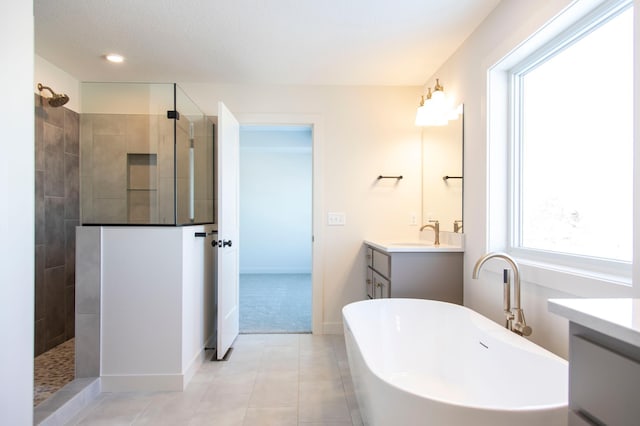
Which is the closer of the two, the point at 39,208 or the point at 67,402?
the point at 67,402

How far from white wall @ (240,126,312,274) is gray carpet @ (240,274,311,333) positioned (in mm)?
287

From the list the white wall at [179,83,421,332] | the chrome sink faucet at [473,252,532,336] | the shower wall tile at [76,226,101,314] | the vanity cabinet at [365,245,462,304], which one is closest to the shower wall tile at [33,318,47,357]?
the shower wall tile at [76,226,101,314]

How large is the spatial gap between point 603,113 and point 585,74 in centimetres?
23

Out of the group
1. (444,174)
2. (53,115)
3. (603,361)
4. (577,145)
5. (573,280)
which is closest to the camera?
(603,361)

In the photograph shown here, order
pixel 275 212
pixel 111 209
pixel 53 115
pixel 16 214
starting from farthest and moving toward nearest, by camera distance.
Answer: pixel 275 212 < pixel 53 115 < pixel 111 209 < pixel 16 214

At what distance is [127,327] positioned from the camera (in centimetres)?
221

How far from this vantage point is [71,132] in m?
2.91

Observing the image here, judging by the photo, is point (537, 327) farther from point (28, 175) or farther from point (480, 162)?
point (28, 175)

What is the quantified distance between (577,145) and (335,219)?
2.00m

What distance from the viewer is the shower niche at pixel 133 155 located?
2.29m

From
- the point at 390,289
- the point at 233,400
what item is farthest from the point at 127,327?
the point at 390,289

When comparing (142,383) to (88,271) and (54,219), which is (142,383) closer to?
(88,271)

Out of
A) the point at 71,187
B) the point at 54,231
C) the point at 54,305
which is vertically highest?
the point at 71,187

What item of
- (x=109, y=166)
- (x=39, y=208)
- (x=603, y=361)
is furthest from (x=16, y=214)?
(x=603, y=361)
